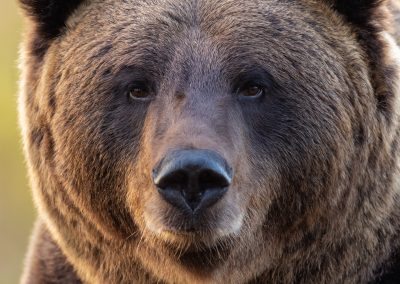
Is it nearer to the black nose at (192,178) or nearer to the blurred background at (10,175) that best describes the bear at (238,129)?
the black nose at (192,178)

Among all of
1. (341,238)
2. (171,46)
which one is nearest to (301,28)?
(171,46)

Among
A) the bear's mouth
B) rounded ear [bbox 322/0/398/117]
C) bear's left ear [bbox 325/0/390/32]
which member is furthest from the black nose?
bear's left ear [bbox 325/0/390/32]

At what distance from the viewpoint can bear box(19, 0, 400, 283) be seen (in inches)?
265

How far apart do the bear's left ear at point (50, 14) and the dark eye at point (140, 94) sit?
76cm

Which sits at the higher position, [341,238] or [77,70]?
[77,70]

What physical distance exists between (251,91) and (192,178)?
903mm

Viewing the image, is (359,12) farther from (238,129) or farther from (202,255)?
(202,255)

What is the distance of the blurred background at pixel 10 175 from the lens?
1680 cm

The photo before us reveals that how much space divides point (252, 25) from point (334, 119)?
2.28 feet

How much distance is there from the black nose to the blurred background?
9.75m

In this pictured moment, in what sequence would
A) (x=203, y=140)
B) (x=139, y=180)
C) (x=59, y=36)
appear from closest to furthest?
(x=203, y=140) → (x=139, y=180) → (x=59, y=36)

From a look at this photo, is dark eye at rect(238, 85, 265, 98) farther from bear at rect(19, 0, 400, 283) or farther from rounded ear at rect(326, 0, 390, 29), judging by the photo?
rounded ear at rect(326, 0, 390, 29)

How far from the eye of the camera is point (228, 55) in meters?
6.83

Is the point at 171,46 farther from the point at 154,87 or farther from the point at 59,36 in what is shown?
the point at 59,36
